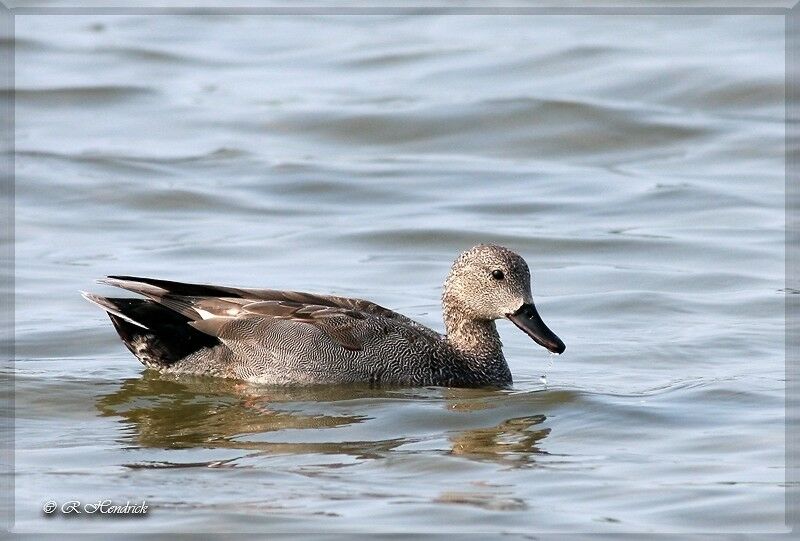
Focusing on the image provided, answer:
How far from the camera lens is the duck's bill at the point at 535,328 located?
8.84 m

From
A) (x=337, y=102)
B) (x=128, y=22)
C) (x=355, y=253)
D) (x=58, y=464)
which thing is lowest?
(x=58, y=464)

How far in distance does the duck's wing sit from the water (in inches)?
14.1

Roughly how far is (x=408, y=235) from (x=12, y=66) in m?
8.82

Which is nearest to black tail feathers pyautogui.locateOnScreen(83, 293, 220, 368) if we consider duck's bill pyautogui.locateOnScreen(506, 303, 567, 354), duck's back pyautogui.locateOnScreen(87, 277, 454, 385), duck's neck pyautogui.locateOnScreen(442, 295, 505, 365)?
duck's back pyautogui.locateOnScreen(87, 277, 454, 385)

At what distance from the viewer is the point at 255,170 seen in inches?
637

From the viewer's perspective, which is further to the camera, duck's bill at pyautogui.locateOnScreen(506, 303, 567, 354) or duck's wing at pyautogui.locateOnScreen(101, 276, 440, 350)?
duck's wing at pyautogui.locateOnScreen(101, 276, 440, 350)

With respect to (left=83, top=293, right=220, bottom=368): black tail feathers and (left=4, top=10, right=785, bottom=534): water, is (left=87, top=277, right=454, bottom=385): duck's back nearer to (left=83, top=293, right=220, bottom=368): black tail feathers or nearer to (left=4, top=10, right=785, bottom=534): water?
(left=83, top=293, right=220, bottom=368): black tail feathers

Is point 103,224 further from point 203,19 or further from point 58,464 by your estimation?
point 203,19

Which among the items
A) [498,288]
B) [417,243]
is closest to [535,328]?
[498,288]

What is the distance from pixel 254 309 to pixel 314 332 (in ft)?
1.28

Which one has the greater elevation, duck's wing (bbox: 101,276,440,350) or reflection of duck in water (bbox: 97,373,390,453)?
duck's wing (bbox: 101,276,440,350)

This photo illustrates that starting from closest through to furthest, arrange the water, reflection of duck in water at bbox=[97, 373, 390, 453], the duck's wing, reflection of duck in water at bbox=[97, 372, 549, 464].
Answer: the water < reflection of duck in water at bbox=[97, 372, 549, 464] < reflection of duck in water at bbox=[97, 373, 390, 453] < the duck's wing

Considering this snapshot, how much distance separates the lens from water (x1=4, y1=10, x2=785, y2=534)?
719 centimetres

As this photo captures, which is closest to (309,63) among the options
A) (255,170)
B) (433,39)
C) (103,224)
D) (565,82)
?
(433,39)
